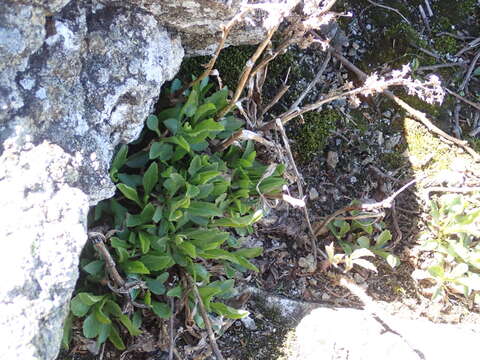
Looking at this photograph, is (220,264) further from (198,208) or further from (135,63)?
(135,63)

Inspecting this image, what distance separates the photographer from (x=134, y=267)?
3.06 m

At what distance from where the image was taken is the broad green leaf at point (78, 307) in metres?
2.97

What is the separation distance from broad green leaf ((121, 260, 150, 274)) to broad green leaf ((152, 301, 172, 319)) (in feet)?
0.80

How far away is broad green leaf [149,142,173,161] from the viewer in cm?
327

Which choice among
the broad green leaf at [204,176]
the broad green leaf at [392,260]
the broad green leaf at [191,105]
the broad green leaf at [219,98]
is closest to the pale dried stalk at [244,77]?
the broad green leaf at [219,98]

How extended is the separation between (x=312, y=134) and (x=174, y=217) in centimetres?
148

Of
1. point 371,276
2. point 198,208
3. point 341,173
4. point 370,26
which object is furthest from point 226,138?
point 370,26

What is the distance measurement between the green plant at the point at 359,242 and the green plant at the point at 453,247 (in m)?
0.27

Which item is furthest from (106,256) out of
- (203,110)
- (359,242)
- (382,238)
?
(382,238)

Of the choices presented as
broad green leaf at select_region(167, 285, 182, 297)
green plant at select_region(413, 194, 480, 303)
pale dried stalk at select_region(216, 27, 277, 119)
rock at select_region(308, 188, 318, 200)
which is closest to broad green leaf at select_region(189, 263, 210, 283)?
broad green leaf at select_region(167, 285, 182, 297)

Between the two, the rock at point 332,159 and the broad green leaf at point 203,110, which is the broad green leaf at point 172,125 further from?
the rock at point 332,159

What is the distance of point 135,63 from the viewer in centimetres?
302

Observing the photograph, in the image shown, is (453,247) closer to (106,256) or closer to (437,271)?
(437,271)

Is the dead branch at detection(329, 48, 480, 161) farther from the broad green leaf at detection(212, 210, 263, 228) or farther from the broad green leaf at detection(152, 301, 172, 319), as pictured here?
the broad green leaf at detection(152, 301, 172, 319)
